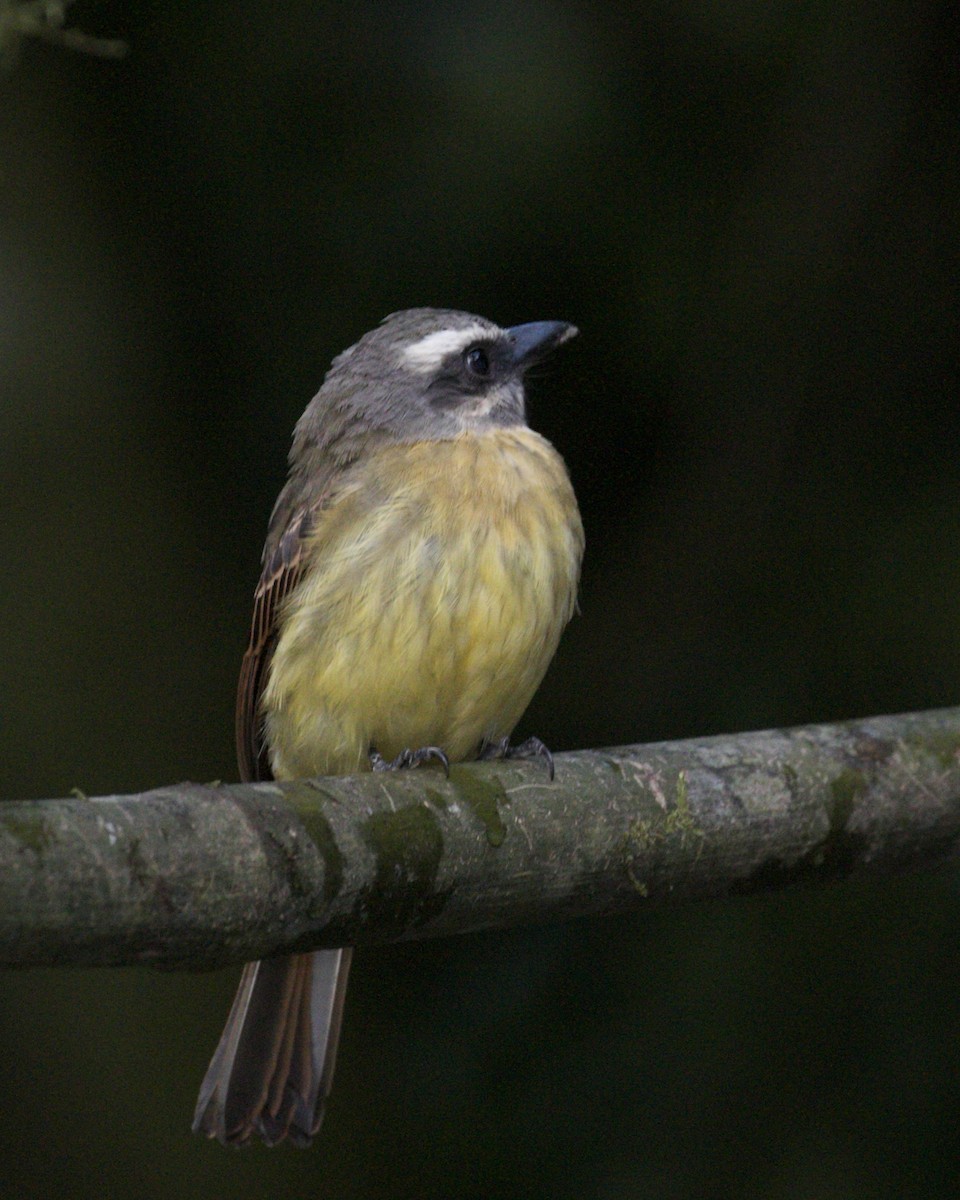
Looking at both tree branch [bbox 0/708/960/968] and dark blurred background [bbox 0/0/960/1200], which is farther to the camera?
dark blurred background [bbox 0/0/960/1200]

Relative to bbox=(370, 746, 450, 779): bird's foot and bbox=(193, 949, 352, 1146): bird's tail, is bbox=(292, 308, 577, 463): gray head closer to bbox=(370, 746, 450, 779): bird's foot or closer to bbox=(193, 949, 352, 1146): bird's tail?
bbox=(370, 746, 450, 779): bird's foot

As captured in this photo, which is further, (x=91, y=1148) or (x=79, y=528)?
(x=79, y=528)

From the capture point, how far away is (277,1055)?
304 cm

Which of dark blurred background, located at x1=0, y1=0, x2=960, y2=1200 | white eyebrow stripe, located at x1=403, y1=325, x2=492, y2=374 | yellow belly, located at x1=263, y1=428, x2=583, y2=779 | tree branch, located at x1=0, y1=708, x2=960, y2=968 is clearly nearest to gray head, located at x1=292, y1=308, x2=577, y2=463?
white eyebrow stripe, located at x1=403, y1=325, x2=492, y2=374

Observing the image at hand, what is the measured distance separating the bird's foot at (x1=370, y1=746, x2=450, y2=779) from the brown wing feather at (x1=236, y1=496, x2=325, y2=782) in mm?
319

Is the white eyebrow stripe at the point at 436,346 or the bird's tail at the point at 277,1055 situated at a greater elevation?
the white eyebrow stripe at the point at 436,346

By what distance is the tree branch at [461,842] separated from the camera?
186 centimetres

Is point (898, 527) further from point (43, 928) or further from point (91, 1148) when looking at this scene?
point (43, 928)

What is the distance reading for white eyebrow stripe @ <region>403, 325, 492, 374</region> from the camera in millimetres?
3596

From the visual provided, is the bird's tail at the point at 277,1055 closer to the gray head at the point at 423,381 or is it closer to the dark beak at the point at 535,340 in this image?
the gray head at the point at 423,381

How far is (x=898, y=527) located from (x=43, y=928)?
8.95ft

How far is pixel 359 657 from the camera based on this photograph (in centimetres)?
313

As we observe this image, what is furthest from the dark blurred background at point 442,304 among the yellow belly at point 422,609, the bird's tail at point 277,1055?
the yellow belly at point 422,609

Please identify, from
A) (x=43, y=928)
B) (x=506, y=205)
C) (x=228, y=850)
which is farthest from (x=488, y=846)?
(x=506, y=205)
